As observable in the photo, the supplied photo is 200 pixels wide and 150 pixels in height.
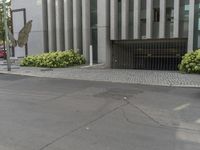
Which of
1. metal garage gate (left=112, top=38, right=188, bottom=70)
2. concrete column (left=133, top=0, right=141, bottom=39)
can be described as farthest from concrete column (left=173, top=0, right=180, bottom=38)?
concrete column (left=133, top=0, right=141, bottom=39)

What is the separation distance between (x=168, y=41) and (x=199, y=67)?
15.6 feet

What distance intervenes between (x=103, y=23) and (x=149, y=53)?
11.8 feet

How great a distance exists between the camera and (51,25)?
22.8 m

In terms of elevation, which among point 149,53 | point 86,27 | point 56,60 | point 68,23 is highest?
point 68,23

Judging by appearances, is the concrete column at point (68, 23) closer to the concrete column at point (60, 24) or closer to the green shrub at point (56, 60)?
the concrete column at point (60, 24)

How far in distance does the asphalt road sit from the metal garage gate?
26.6 feet

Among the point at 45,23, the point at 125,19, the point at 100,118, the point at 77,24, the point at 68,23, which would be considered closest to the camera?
the point at 100,118

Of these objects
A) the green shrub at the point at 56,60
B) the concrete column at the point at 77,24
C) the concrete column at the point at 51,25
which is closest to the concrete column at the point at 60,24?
the concrete column at the point at 51,25

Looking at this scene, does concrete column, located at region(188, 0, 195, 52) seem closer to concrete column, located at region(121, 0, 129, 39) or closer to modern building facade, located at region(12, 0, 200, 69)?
modern building facade, located at region(12, 0, 200, 69)

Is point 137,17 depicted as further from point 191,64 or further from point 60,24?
point 60,24

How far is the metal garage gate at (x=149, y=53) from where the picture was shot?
1939 cm

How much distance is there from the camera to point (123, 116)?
24.9ft

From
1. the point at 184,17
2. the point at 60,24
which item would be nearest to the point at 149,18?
the point at 184,17

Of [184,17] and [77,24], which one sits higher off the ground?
[184,17]
